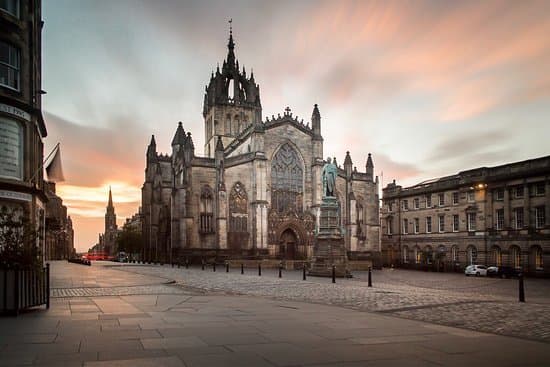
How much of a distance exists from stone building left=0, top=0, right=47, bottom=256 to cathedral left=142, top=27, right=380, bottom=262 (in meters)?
32.6

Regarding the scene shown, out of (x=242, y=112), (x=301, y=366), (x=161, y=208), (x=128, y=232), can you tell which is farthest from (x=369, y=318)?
(x=128, y=232)

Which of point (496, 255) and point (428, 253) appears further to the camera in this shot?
point (428, 253)

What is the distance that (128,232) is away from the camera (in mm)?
101438

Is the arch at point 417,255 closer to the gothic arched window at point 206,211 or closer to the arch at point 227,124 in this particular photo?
the gothic arched window at point 206,211

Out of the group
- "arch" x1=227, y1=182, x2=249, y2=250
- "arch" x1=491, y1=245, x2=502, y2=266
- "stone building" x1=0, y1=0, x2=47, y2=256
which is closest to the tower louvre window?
"stone building" x1=0, y1=0, x2=47, y2=256

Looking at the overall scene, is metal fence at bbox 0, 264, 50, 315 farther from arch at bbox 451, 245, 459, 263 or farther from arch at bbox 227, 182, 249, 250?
arch at bbox 451, 245, 459, 263

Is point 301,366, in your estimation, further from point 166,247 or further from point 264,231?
point 166,247

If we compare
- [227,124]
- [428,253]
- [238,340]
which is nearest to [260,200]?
[428,253]

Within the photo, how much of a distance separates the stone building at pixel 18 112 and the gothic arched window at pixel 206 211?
3327 centimetres

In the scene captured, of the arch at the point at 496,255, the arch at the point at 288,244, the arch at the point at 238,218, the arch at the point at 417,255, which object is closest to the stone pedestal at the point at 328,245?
the arch at the point at 238,218

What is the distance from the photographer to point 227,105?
7888 centimetres

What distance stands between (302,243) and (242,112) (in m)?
28.5

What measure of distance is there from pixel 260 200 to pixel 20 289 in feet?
149

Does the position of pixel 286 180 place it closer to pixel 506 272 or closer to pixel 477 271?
pixel 477 271
